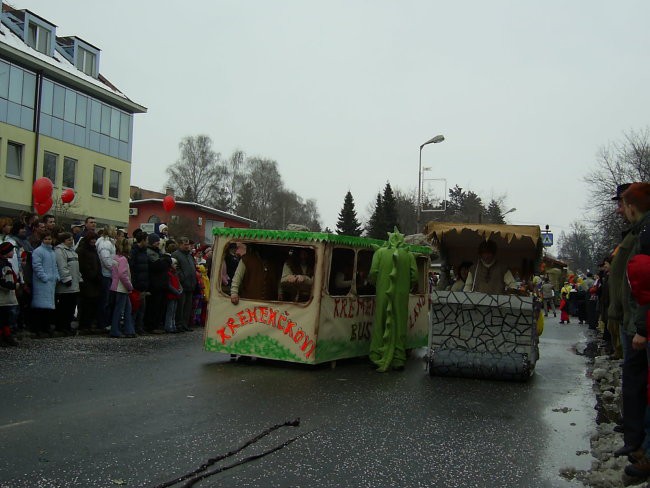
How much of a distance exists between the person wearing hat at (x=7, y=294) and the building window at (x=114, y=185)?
105ft

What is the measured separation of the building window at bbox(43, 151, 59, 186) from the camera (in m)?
35.8

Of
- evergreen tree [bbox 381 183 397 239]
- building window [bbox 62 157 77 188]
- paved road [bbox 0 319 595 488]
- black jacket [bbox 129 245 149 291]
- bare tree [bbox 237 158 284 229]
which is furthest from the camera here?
bare tree [bbox 237 158 284 229]

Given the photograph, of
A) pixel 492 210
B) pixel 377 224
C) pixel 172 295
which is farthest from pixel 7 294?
pixel 492 210

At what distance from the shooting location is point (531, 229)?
10.3 m

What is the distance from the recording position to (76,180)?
1507 inches

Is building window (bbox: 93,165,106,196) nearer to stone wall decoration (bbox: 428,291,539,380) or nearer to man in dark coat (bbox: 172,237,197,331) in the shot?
man in dark coat (bbox: 172,237,197,331)

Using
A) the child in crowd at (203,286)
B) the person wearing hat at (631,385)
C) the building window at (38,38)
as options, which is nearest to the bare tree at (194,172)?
the building window at (38,38)

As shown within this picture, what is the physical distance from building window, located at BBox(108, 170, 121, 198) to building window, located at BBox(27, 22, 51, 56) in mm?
7968

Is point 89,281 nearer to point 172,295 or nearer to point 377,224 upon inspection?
point 172,295

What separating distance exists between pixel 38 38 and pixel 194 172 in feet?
143

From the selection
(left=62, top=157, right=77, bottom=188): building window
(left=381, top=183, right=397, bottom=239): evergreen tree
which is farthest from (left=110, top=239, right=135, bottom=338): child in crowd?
(left=381, top=183, right=397, bottom=239): evergreen tree

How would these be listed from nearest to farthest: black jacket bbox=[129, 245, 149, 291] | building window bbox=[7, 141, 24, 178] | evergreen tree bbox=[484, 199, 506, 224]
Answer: black jacket bbox=[129, 245, 149, 291] < building window bbox=[7, 141, 24, 178] < evergreen tree bbox=[484, 199, 506, 224]

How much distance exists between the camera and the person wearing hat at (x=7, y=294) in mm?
10289

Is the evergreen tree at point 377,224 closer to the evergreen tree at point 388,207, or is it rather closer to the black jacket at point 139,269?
the evergreen tree at point 388,207
